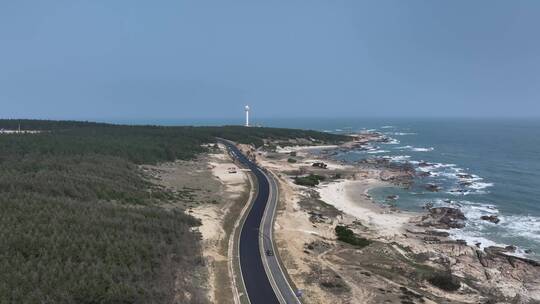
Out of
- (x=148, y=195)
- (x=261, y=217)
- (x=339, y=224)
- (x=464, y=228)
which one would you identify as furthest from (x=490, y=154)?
(x=148, y=195)

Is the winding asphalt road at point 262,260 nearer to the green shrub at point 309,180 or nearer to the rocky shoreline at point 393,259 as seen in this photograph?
the rocky shoreline at point 393,259

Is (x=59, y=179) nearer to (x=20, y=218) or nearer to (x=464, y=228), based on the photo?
(x=20, y=218)

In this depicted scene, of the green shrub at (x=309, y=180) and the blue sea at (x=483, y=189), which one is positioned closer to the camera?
the blue sea at (x=483, y=189)

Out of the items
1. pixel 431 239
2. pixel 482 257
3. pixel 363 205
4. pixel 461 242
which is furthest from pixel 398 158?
pixel 482 257

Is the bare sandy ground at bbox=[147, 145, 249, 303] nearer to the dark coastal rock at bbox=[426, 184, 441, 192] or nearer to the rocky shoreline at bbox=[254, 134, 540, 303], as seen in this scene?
the rocky shoreline at bbox=[254, 134, 540, 303]

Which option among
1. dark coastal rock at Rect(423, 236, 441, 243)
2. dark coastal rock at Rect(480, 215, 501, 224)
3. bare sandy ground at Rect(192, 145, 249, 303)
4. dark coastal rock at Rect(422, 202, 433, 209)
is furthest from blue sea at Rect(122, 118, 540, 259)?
bare sandy ground at Rect(192, 145, 249, 303)

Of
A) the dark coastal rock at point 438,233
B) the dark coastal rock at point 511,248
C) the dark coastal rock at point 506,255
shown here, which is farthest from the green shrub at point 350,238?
A: the dark coastal rock at point 511,248
